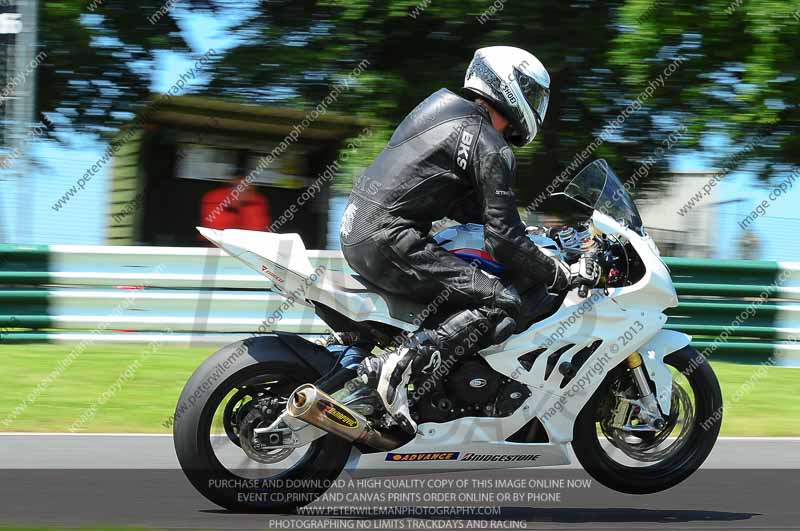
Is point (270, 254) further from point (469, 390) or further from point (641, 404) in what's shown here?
point (641, 404)

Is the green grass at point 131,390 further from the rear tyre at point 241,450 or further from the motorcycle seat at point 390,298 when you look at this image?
the motorcycle seat at point 390,298

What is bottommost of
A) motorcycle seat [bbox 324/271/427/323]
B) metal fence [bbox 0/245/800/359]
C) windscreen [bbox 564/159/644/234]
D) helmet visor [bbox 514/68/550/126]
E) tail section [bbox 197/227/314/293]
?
metal fence [bbox 0/245/800/359]

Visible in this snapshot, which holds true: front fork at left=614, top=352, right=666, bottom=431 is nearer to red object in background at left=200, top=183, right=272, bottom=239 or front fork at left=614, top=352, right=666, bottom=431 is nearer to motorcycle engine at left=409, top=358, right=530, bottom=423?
motorcycle engine at left=409, top=358, right=530, bottom=423

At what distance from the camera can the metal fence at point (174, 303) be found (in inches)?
365

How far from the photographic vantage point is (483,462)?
4.90 m

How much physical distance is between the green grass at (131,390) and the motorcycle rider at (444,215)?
2.51 meters

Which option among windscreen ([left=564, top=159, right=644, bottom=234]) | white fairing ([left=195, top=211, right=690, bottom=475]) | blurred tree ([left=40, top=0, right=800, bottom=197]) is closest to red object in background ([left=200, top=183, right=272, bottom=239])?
blurred tree ([left=40, top=0, right=800, bottom=197])

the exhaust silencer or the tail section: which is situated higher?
the tail section

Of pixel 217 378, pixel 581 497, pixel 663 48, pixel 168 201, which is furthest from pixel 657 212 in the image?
pixel 217 378

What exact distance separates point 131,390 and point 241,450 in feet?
10.6

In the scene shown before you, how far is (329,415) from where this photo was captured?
4656mm

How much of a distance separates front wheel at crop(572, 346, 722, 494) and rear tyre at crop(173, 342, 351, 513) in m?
1.16

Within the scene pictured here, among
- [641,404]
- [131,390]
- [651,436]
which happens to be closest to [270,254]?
[641,404]

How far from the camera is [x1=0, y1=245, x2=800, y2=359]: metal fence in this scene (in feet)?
30.5
